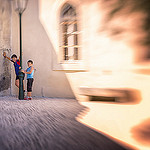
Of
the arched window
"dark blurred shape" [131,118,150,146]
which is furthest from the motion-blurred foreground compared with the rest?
the arched window

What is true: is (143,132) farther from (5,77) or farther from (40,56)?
(5,77)

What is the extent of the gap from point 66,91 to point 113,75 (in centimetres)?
573

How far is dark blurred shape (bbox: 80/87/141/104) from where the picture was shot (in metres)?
1.52

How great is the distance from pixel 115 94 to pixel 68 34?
19.6 feet

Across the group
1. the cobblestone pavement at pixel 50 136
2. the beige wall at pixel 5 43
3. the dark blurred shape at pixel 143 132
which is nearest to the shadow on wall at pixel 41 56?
the beige wall at pixel 5 43

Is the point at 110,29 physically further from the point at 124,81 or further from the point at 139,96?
the point at 139,96

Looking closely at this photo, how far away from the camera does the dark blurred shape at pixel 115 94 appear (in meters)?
1.52

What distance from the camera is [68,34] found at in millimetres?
7344

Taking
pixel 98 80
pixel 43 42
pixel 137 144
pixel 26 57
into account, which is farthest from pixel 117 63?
pixel 26 57

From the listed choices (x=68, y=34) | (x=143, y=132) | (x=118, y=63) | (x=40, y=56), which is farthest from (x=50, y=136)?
(x=40, y=56)

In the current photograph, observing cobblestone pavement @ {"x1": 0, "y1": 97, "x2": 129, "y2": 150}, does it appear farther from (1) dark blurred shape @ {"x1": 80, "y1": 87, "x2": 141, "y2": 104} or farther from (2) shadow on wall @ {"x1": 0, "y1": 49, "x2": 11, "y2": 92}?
(2) shadow on wall @ {"x1": 0, "y1": 49, "x2": 11, "y2": 92}

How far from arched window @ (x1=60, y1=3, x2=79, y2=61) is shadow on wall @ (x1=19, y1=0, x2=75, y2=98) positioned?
0.44m

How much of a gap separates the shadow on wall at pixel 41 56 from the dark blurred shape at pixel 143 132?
522 cm

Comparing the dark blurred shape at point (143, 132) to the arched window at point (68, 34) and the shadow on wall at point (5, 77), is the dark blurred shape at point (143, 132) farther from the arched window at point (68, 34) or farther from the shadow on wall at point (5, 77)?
the shadow on wall at point (5, 77)
